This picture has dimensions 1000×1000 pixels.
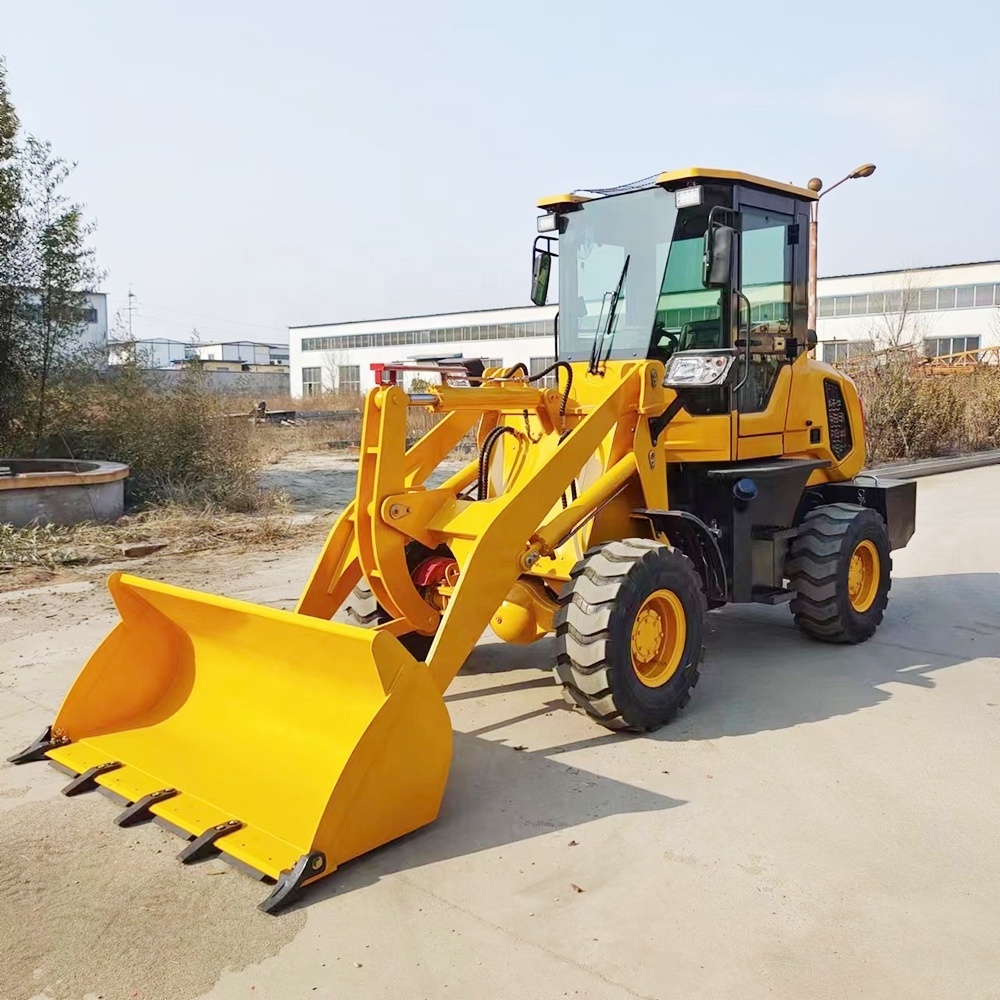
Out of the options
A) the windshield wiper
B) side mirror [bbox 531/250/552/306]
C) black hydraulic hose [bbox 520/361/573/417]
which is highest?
side mirror [bbox 531/250/552/306]

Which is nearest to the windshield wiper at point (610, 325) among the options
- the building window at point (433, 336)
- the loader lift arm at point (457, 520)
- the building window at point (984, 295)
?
the loader lift arm at point (457, 520)

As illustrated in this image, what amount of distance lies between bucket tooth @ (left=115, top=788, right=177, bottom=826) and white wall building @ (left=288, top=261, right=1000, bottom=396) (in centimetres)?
2156

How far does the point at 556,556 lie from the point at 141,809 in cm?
236

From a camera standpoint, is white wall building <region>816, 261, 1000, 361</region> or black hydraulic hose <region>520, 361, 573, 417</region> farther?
white wall building <region>816, 261, 1000, 361</region>

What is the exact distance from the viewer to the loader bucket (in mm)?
3494

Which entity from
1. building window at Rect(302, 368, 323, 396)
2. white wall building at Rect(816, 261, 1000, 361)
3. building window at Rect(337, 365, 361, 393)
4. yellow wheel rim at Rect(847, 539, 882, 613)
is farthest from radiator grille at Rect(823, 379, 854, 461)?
building window at Rect(302, 368, 323, 396)

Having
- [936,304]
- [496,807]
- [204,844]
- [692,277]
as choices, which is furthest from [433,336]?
[204,844]

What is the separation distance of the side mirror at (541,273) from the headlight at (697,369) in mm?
1317

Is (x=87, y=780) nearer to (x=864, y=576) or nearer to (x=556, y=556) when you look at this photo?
(x=556, y=556)

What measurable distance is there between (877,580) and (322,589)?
3631mm

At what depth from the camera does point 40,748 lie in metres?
4.42

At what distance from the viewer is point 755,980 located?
2885mm

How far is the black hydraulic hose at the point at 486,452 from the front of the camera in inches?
225

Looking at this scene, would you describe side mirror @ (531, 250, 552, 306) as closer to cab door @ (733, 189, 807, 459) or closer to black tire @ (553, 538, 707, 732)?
cab door @ (733, 189, 807, 459)
